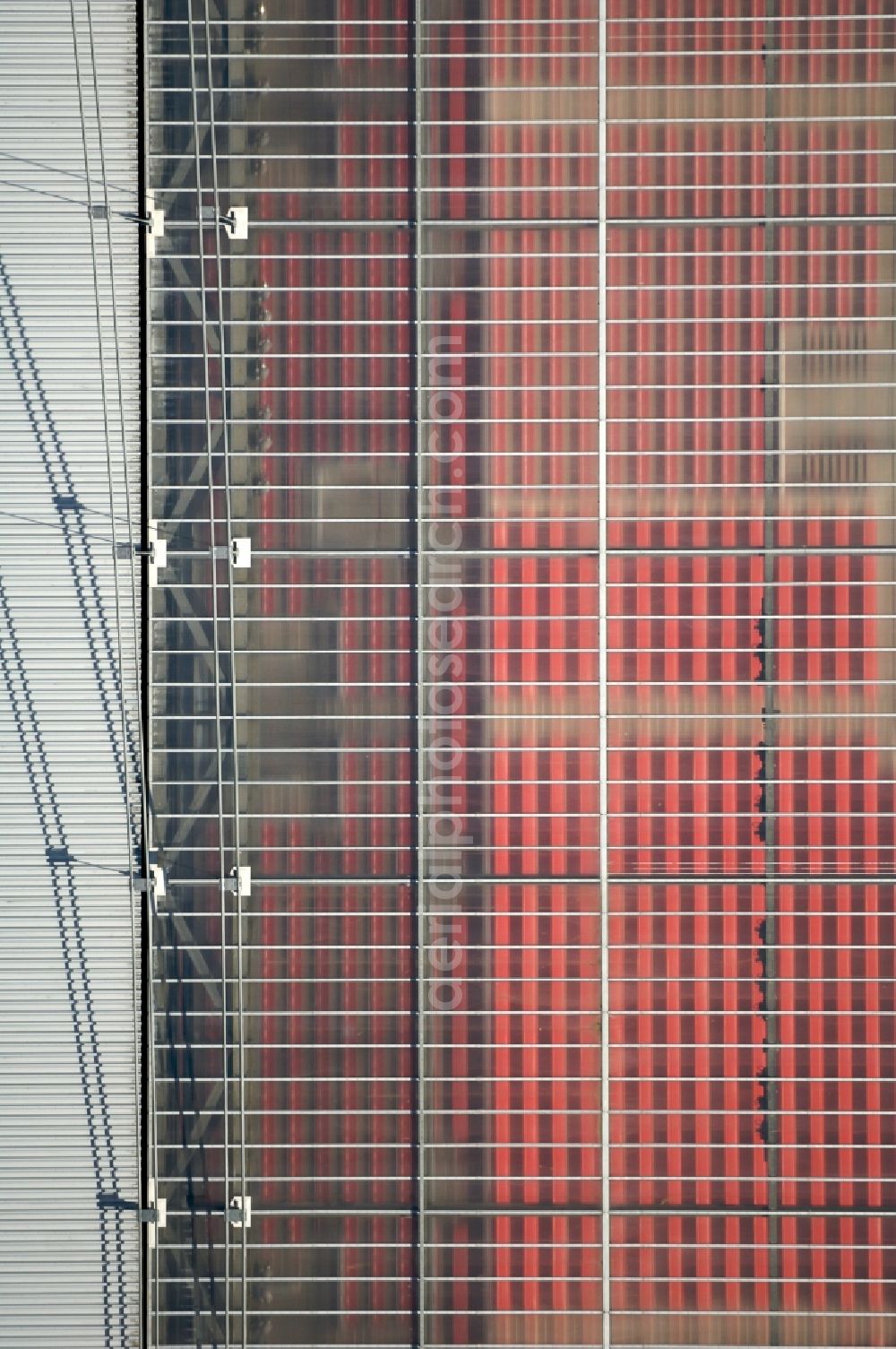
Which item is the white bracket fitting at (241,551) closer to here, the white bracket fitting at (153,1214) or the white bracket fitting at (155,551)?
the white bracket fitting at (155,551)

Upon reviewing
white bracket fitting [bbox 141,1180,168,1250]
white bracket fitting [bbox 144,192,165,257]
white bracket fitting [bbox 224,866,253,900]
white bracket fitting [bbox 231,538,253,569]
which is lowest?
white bracket fitting [bbox 141,1180,168,1250]

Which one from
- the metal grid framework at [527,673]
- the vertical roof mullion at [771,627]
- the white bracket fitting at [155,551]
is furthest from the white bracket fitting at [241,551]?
the vertical roof mullion at [771,627]

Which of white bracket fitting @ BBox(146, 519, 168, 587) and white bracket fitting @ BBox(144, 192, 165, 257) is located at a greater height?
white bracket fitting @ BBox(144, 192, 165, 257)

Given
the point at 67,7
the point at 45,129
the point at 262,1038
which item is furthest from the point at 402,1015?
the point at 67,7

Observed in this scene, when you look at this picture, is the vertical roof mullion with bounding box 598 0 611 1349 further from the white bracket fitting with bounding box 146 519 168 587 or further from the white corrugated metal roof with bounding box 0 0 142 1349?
the white corrugated metal roof with bounding box 0 0 142 1349

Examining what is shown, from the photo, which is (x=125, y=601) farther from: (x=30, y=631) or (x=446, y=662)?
(x=446, y=662)

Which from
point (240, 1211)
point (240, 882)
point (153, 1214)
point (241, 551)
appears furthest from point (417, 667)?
point (153, 1214)

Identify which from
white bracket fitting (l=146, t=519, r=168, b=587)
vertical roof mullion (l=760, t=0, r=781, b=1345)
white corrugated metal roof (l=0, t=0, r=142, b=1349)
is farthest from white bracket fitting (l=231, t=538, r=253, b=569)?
vertical roof mullion (l=760, t=0, r=781, b=1345)
